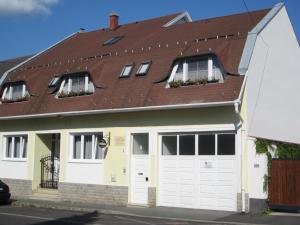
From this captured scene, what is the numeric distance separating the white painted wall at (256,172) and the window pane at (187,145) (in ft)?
7.35

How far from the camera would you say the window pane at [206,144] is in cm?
1844

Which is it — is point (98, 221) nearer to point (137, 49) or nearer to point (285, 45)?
point (137, 49)

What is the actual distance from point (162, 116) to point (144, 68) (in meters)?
2.58

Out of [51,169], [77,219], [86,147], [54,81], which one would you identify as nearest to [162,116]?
[86,147]

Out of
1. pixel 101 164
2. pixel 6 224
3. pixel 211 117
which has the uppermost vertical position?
pixel 211 117

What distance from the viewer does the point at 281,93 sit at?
21.1m

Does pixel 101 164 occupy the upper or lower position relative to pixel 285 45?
lower

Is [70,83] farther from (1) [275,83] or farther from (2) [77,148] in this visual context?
(1) [275,83]

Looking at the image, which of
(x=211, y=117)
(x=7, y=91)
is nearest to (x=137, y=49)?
(x=211, y=117)

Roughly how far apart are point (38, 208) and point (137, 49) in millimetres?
8014

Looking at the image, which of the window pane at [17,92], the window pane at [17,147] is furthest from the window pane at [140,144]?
the window pane at [17,92]

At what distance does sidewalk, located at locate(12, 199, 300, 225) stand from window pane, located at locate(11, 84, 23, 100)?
6617mm

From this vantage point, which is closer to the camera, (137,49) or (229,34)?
(229,34)

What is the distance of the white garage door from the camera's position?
1784 cm
